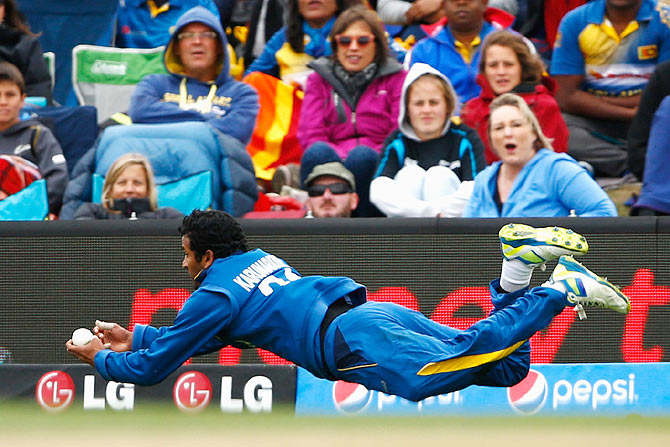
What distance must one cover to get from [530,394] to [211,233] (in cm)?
227

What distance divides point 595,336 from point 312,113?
10.2 ft

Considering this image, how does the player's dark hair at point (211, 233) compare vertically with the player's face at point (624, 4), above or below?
Answer: below

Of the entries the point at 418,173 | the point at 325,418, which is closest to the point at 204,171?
the point at 418,173

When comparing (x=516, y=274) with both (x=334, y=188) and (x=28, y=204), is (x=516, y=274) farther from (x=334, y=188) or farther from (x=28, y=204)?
(x=28, y=204)

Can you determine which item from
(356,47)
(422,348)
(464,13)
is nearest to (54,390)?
(422,348)

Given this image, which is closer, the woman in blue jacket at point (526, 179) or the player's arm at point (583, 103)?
the woman in blue jacket at point (526, 179)

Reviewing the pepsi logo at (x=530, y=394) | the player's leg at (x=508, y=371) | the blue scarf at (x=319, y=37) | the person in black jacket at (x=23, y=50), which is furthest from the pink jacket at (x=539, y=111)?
the person in black jacket at (x=23, y=50)

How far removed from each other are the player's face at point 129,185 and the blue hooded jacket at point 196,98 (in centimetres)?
133

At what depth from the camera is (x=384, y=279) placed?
23.3 ft

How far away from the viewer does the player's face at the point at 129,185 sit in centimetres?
797

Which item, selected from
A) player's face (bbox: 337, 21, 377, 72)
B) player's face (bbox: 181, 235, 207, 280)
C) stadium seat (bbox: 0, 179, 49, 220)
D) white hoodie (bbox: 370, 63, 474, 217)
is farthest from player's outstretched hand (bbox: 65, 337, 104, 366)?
player's face (bbox: 337, 21, 377, 72)

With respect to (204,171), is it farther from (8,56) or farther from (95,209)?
(8,56)

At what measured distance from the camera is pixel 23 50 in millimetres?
10008

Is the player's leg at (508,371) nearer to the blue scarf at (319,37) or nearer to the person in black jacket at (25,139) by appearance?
the person in black jacket at (25,139)
